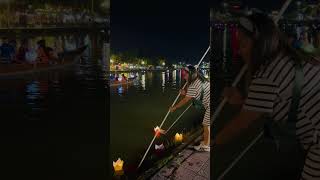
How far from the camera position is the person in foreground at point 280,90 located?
1.20 m

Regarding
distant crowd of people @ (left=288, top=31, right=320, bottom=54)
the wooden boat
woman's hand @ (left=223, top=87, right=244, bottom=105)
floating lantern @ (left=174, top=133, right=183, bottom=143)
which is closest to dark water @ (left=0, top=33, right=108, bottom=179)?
the wooden boat

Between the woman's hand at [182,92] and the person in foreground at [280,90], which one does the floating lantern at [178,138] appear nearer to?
the woman's hand at [182,92]

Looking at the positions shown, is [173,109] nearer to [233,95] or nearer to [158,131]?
[158,131]

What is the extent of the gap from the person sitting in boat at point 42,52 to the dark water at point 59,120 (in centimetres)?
4

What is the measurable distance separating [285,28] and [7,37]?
5.16ft

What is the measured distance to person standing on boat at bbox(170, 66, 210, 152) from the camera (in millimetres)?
2350

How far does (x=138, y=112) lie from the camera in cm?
229

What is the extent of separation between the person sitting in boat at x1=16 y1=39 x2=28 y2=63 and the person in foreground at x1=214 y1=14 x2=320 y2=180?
4.48 feet

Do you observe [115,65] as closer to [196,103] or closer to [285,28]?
[196,103]

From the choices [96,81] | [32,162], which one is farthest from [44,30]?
[32,162]

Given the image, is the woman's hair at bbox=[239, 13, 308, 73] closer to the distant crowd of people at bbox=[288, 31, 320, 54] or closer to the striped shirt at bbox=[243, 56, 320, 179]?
Result: the striped shirt at bbox=[243, 56, 320, 179]

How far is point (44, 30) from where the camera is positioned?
7.60ft

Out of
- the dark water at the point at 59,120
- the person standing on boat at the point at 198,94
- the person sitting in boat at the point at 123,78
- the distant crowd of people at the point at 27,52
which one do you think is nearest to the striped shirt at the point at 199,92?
the person standing on boat at the point at 198,94

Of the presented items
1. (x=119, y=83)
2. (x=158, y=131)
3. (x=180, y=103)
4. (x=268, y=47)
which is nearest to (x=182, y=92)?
(x=180, y=103)
